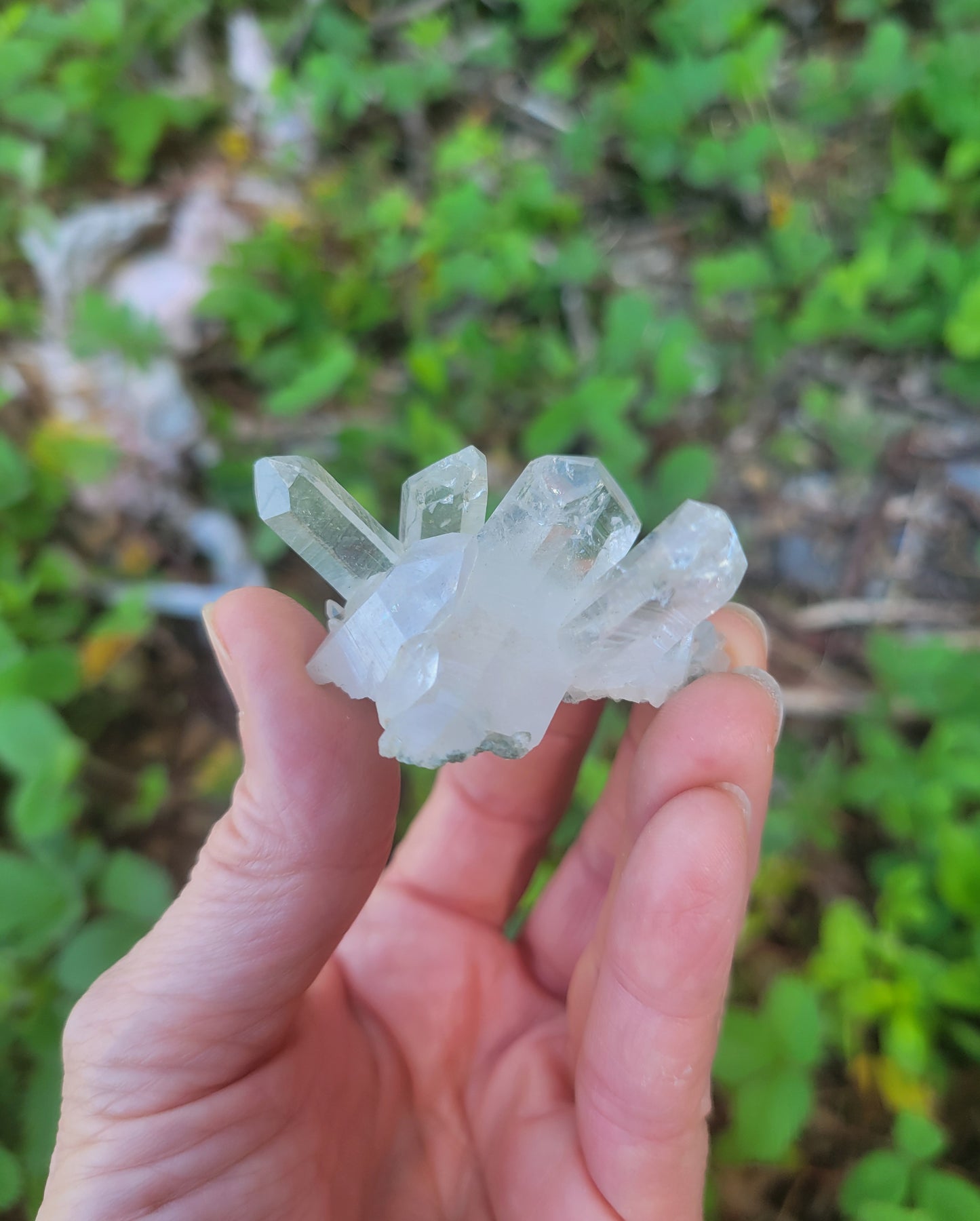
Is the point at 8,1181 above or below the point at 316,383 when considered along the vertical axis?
below

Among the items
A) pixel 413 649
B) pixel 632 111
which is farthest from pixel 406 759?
pixel 632 111

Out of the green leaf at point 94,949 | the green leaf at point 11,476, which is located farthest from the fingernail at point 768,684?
the green leaf at point 11,476

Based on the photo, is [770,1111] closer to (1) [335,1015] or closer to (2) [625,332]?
(1) [335,1015]

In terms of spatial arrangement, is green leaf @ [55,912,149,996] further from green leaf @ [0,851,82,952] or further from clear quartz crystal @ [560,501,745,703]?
clear quartz crystal @ [560,501,745,703]

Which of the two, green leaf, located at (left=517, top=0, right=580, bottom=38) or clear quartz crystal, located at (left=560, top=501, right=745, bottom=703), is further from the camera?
green leaf, located at (left=517, top=0, right=580, bottom=38)

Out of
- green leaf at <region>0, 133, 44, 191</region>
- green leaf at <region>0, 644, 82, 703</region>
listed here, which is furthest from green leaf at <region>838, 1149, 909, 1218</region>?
green leaf at <region>0, 133, 44, 191</region>

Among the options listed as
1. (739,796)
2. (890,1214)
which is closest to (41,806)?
(739,796)
